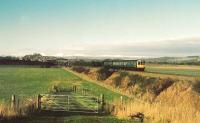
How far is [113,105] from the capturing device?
134 feet

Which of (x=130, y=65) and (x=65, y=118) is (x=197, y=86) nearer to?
(x=65, y=118)

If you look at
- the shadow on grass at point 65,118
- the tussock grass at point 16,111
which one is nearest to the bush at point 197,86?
the shadow on grass at point 65,118

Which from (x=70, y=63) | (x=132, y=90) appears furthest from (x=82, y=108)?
(x=70, y=63)

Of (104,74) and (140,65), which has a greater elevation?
(140,65)

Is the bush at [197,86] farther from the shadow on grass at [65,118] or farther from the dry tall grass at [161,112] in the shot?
the shadow on grass at [65,118]

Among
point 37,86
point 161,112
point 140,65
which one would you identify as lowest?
point 37,86

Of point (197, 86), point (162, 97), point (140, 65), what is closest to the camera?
point (197, 86)

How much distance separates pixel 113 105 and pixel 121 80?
120 ft

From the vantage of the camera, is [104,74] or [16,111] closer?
[16,111]

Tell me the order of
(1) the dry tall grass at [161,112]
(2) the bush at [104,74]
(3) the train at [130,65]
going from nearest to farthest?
(1) the dry tall grass at [161,112]
(2) the bush at [104,74]
(3) the train at [130,65]

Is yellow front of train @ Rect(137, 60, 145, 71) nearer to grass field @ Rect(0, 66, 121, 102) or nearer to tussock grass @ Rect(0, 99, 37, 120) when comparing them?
grass field @ Rect(0, 66, 121, 102)

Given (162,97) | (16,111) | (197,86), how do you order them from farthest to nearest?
(162,97) → (197,86) → (16,111)

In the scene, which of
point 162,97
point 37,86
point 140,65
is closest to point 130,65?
point 140,65

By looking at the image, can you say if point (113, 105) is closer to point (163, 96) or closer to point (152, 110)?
point (152, 110)
